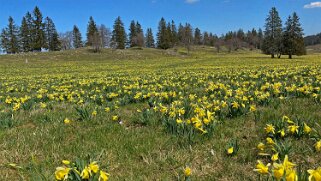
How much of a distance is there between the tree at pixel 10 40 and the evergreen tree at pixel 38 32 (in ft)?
26.5

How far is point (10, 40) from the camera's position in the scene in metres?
87.4

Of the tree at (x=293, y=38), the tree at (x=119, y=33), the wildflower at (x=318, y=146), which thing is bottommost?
the wildflower at (x=318, y=146)

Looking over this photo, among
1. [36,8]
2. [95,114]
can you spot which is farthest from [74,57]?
[95,114]

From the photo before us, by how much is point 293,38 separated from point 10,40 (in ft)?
274

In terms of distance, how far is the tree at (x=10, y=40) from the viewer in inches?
3423

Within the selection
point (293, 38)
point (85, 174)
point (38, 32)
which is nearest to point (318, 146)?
point (85, 174)

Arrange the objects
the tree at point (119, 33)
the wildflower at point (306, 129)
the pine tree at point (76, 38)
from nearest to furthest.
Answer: the wildflower at point (306, 129), the tree at point (119, 33), the pine tree at point (76, 38)

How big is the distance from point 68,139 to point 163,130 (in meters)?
1.49

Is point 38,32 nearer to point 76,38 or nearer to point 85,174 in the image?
point 76,38

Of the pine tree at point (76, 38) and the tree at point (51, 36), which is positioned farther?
the pine tree at point (76, 38)

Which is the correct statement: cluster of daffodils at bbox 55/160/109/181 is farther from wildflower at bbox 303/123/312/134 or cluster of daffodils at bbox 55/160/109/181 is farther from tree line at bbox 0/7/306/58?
tree line at bbox 0/7/306/58

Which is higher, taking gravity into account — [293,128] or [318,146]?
[293,128]

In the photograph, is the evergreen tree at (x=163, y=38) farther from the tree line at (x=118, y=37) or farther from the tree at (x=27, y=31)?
the tree at (x=27, y=31)

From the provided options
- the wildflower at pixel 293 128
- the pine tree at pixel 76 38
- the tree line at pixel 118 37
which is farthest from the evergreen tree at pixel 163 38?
the wildflower at pixel 293 128
